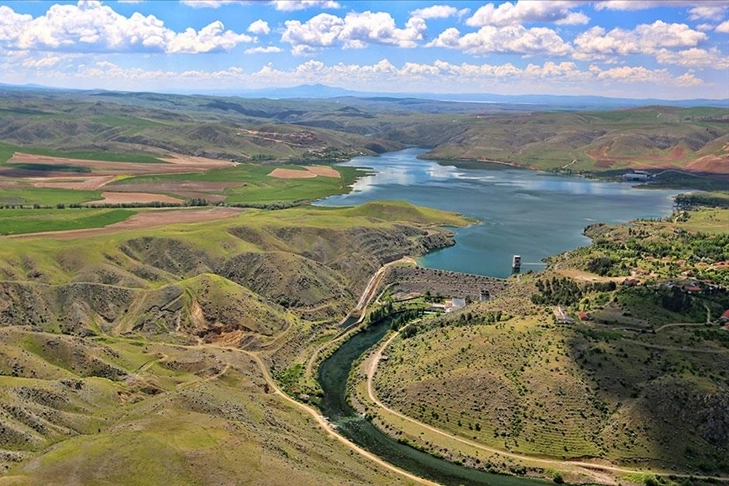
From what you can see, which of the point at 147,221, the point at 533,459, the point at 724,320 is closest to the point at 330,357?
the point at 533,459

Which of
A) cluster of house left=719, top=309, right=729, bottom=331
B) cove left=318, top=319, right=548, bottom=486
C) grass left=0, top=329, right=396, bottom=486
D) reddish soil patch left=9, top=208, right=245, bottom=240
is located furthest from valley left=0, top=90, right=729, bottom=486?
reddish soil patch left=9, top=208, right=245, bottom=240

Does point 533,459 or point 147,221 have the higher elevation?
point 147,221

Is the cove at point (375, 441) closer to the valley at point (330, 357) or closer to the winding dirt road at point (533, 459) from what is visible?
the valley at point (330, 357)

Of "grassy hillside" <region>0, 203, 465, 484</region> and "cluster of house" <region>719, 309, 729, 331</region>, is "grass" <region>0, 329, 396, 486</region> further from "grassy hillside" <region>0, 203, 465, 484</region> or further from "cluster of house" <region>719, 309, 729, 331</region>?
"cluster of house" <region>719, 309, 729, 331</region>

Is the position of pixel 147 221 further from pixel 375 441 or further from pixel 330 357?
pixel 375 441

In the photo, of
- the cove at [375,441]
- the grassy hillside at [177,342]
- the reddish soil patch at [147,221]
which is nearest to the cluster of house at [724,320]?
the cove at [375,441]

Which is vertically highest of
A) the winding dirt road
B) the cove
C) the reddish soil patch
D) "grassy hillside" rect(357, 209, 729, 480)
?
the reddish soil patch
